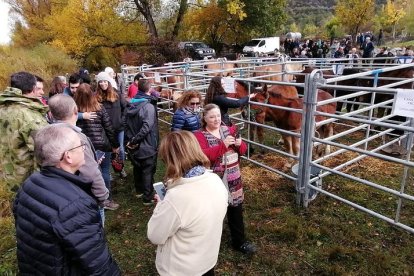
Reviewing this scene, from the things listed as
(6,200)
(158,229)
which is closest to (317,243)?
(158,229)

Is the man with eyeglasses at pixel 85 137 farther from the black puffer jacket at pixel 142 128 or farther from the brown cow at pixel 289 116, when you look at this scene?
the brown cow at pixel 289 116

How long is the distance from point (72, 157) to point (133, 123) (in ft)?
8.51

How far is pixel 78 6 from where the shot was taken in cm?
2323

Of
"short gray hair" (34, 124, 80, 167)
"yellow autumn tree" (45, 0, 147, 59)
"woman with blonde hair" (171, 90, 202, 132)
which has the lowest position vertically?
"woman with blonde hair" (171, 90, 202, 132)

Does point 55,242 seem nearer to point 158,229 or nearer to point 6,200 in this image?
point 158,229

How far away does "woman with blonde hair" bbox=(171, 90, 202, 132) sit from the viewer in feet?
12.3

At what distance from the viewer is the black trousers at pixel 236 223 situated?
3.19 metres

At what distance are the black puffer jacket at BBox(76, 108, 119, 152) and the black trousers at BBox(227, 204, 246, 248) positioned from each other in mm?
2014

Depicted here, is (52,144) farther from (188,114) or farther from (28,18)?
(28,18)

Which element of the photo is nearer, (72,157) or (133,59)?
(72,157)

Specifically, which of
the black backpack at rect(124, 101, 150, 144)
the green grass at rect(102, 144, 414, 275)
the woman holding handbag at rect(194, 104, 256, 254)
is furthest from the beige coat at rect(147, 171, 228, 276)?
the black backpack at rect(124, 101, 150, 144)

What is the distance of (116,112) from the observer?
192 inches

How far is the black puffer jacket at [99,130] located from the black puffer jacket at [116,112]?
22.7 inches

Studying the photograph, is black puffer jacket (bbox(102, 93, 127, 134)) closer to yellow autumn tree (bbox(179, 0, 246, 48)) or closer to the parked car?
the parked car
